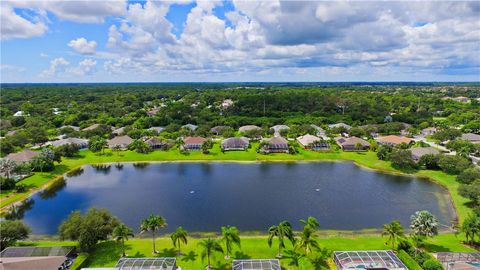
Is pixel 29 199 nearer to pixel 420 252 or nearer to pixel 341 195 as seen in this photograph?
pixel 341 195

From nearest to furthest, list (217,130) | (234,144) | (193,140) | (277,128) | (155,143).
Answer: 1. (234,144)
2. (155,143)
3. (193,140)
4. (217,130)
5. (277,128)

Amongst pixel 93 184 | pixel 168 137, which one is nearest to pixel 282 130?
pixel 168 137

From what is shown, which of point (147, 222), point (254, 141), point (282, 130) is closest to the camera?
point (147, 222)

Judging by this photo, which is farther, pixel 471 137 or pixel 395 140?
pixel 471 137

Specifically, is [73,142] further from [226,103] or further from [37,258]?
[226,103]

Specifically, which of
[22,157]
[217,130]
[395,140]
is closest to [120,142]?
[22,157]

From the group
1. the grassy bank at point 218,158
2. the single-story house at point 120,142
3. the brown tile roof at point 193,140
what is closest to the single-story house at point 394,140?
the grassy bank at point 218,158
